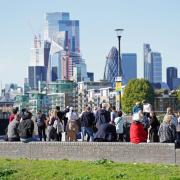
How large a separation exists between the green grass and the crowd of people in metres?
2.06

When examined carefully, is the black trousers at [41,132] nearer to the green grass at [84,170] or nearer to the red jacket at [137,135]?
the green grass at [84,170]

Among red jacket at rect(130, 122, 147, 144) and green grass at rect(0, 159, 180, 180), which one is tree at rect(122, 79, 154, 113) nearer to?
red jacket at rect(130, 122, 147, 144)

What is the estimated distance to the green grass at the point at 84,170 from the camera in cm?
1625

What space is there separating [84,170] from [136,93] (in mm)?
119641

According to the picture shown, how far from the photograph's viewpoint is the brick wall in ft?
61.1

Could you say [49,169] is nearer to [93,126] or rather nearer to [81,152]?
[81,152]

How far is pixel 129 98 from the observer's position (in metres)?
135

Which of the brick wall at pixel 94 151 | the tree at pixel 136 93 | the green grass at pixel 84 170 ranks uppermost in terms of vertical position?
the tree at pixel 136 93

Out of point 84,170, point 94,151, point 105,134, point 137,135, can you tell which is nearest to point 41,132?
point 105,134

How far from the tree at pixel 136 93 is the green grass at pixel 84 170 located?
369 ft

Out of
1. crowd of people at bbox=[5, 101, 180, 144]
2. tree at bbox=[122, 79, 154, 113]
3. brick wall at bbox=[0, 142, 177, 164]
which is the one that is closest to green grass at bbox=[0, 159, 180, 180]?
brick wall at bbox=[0, 142, 177, 164]

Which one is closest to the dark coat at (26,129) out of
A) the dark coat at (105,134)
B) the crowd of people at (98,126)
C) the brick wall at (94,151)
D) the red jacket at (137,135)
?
the crowd of people at (98,126)

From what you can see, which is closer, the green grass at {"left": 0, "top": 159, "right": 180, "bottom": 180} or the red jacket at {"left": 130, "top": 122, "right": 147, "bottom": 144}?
the green grass at {"left": 0, "top": 159, "right": 180, "bottom": 180}

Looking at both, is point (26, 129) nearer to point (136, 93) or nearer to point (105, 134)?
point (105, 134)
